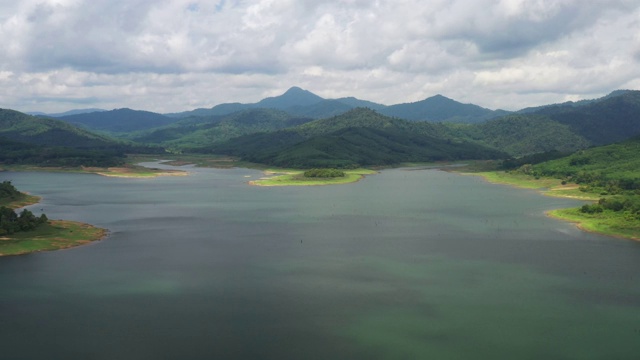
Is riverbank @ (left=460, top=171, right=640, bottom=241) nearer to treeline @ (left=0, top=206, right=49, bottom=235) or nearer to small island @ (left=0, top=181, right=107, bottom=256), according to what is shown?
small island @ (left=0, top=181, right=107, bottom=256)

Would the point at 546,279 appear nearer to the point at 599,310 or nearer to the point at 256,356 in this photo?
the point at 599,310

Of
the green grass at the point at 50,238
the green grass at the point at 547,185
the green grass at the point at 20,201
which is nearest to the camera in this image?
the green grass at the point at 50,238

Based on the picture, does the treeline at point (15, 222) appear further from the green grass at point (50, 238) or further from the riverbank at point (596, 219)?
the riverbank at point (596, 219)

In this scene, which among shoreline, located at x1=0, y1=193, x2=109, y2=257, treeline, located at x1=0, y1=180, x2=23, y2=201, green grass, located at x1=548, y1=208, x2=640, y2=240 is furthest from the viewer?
treeline, located at x1=0, y1=180, x2=23, y2=201

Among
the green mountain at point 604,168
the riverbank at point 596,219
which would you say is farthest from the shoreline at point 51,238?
the green mountain at point 604,168

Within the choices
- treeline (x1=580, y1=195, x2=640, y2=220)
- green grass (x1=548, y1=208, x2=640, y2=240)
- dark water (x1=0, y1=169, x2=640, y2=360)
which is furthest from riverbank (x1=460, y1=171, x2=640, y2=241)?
dark water (x1=0, y1=169, x2=640, y2=360)

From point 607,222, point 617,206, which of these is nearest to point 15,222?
point 607,222

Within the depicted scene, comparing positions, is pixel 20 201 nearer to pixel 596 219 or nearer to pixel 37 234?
pixel 37 234

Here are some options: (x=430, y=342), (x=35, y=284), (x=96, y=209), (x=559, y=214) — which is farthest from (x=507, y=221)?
(x=96, y=209)
